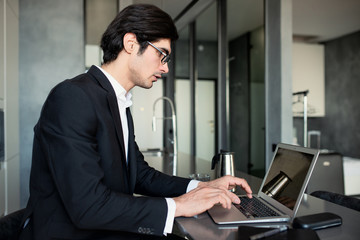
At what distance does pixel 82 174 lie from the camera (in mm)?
904

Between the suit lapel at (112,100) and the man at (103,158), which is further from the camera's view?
the suit lapel at (112,100)

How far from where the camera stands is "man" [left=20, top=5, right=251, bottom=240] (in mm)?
913

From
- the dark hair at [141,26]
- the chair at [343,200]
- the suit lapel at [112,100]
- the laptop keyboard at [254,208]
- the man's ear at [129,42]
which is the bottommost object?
the chair at [343,200]

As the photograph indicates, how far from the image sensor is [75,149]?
901mm

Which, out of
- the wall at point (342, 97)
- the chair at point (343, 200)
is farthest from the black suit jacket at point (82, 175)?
the wall at point (342, 97)

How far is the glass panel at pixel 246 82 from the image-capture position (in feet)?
12.2

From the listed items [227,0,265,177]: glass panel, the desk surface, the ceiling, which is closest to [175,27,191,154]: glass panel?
the ceiling

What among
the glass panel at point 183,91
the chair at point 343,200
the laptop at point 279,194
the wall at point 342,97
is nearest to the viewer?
the laptop at point 279,194

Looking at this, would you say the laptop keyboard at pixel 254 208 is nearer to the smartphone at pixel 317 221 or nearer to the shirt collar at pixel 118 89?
the smartphone at pixel 317 221

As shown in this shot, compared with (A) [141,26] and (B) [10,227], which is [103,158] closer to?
(B) [10,227]

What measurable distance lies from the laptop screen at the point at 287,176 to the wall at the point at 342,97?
606 cm

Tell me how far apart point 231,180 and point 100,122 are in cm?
56

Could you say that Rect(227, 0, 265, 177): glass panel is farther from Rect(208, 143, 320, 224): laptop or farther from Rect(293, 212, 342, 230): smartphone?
Rect(293, 212, 342, 230): smartphone

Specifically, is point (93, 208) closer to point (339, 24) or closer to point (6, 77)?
point (6, 77)
